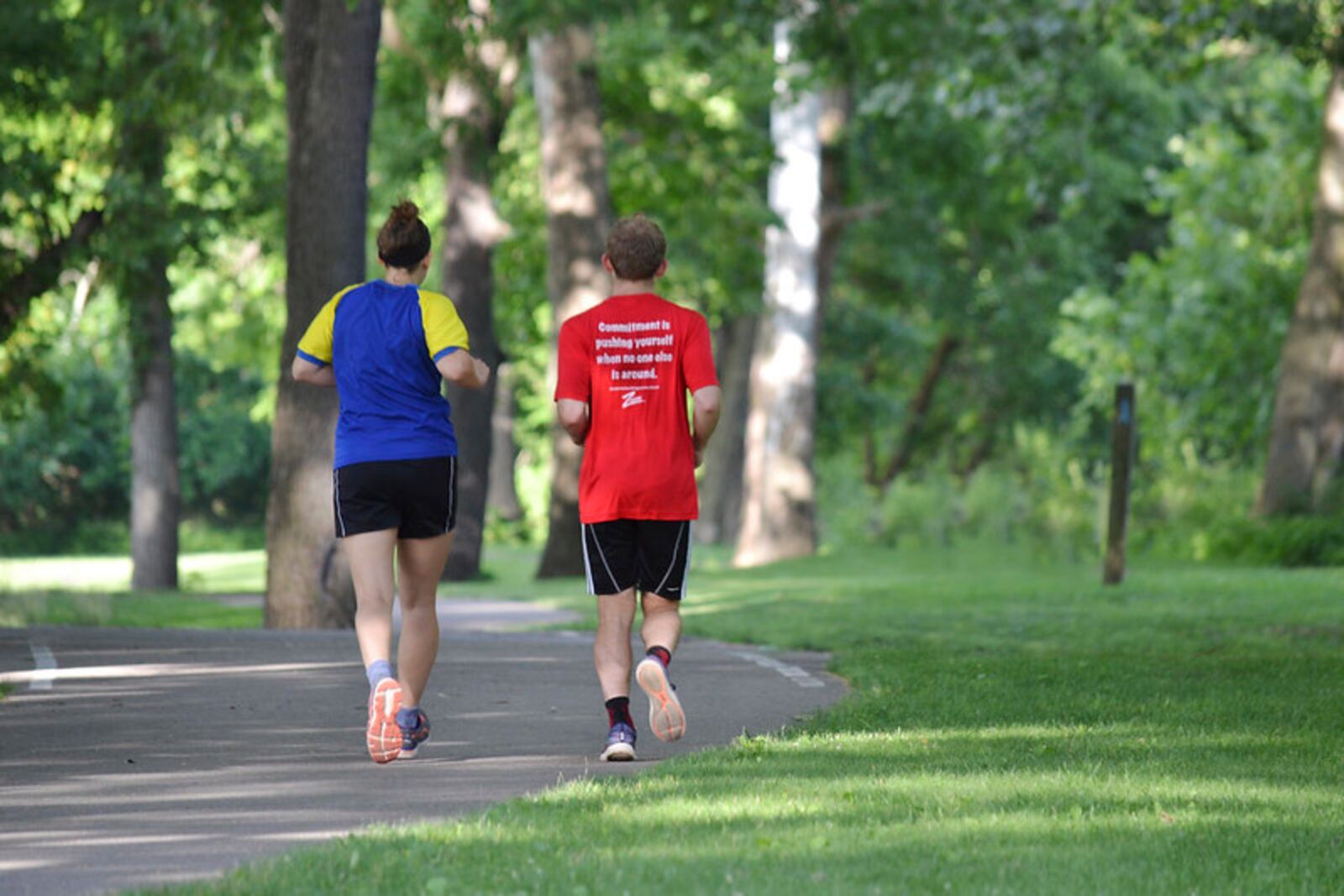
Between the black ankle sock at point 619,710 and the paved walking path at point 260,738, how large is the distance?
184 mm

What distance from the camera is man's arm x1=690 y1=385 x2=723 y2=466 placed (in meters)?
8.45

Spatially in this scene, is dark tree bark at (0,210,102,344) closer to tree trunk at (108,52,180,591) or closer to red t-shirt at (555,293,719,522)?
tree trunk at (108,52,180,591)

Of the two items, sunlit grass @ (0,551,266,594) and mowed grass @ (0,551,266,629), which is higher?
mowed grass @ (0,551,266,629)

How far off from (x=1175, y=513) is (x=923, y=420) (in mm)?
25681

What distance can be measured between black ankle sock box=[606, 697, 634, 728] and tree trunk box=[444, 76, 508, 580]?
1991cm

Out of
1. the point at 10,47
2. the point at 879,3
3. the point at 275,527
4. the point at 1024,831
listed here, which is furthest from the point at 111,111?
the point at 1024,831

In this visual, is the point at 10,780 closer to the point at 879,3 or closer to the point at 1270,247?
the point at 879,3

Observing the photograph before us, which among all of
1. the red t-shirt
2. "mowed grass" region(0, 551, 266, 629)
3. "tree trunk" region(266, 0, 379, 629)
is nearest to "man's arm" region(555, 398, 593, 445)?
the red t-shirt

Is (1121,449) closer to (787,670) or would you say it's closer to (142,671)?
(787,670)

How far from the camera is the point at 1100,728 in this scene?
30.5ft

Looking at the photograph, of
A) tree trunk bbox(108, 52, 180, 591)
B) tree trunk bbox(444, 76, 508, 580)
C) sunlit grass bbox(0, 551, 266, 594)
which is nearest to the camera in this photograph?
tree trunk bbox(108, 52, 180, 591)

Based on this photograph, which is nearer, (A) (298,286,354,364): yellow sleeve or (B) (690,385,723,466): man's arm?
(B) (690,385,723,466): man's arm

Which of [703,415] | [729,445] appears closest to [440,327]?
[703,415]

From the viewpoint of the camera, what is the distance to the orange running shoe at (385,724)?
8.09 m
